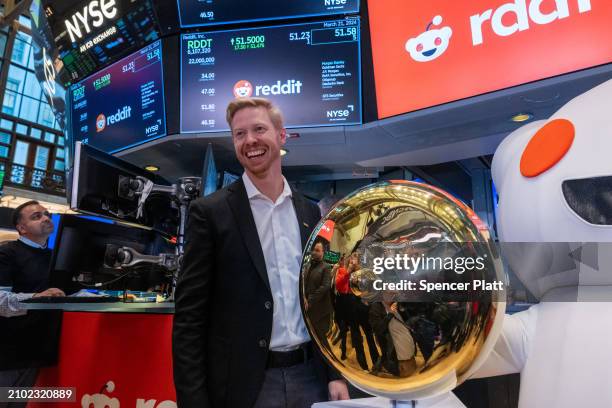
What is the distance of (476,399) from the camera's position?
117 centimetres

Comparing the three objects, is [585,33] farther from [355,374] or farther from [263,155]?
[355,374]

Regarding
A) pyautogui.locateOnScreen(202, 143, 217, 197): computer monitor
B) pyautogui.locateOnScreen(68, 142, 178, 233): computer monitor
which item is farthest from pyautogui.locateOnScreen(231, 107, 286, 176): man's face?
pyautogui.locateOnScreen(202, 143, 217, 197): computer monitor

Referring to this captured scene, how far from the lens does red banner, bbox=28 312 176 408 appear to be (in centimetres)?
151

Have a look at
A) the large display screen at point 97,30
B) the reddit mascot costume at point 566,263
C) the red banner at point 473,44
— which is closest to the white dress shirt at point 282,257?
the reddit mascot costume at point 566,263

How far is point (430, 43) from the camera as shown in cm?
238

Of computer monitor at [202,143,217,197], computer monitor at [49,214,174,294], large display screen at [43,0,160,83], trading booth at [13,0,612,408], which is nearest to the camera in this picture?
trading booth at [13,0,612,408]

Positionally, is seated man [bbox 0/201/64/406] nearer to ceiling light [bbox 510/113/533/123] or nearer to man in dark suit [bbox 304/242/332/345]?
Answer: man in dark suit [bbox 304/242/332/345]

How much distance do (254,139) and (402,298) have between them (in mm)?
754

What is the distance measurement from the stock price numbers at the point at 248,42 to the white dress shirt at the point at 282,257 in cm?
190

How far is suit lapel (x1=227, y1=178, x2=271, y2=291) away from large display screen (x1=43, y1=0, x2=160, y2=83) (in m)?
2.45

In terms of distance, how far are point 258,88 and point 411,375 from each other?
2589mm

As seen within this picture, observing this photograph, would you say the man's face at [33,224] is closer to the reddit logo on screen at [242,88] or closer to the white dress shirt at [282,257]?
the reddit logo on screen at [242,88]

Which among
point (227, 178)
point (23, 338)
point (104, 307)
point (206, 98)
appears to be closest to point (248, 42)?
point (206, 98)

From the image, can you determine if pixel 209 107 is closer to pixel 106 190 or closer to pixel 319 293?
pixel 106 190
